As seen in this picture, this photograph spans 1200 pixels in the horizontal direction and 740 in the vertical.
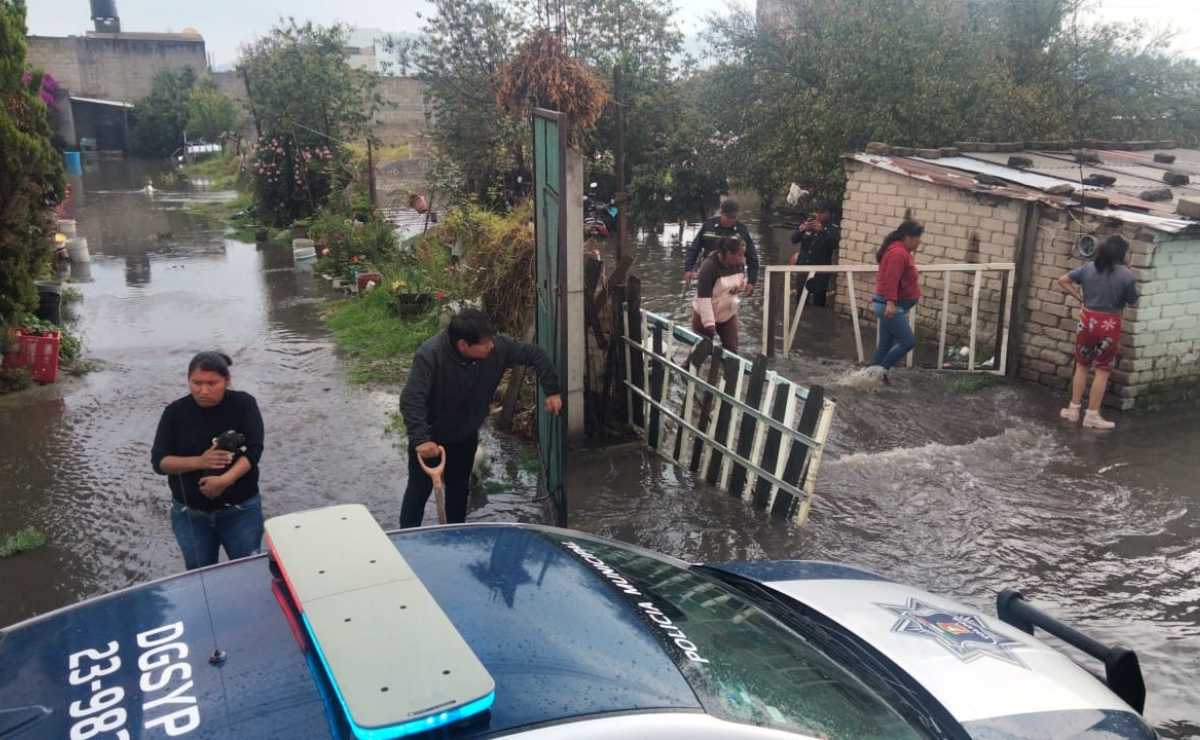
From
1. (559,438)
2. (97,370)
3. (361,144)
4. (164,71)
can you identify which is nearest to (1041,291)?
(559,438)

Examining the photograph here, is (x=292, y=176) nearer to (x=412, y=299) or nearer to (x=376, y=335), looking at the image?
(x=412, y=299)

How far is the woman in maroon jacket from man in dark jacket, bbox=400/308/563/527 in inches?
170

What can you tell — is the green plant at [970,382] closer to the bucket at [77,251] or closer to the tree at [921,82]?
the tree at [921,82]

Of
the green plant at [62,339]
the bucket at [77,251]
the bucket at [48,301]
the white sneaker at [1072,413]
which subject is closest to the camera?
the white sneaker at [1072,413]

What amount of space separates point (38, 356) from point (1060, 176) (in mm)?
11164

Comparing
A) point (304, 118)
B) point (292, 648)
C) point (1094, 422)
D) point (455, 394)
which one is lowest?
point (1094, 422)

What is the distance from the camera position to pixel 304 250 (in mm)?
15406

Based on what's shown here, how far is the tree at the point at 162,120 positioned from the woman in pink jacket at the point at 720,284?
131 ft

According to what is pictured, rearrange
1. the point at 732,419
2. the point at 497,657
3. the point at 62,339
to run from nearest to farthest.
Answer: the point at 497,657 → the point at 732,419 → the point at 62,339

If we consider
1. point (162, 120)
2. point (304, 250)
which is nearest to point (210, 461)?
point (304, 250)

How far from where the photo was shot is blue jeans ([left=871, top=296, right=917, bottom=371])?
8.46 meters

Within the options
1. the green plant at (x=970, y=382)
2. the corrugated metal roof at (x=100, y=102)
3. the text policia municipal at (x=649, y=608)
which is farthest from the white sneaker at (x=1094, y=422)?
the corrugated metal roof at (x=100, y=102)

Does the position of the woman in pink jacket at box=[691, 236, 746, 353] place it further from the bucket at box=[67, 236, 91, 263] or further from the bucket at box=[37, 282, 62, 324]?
the bucket at box=[67, 236, 91, 263]

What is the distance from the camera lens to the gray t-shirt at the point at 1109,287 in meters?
7.41
